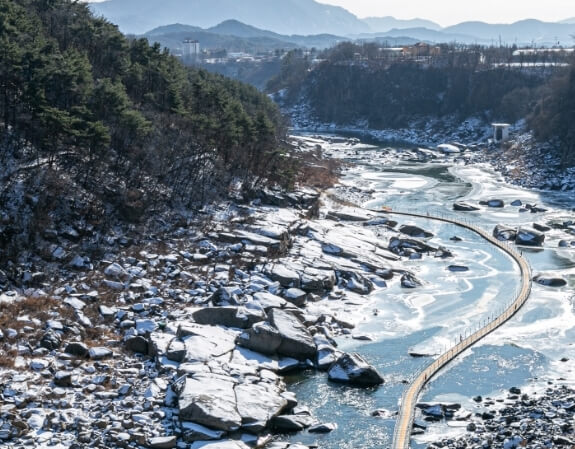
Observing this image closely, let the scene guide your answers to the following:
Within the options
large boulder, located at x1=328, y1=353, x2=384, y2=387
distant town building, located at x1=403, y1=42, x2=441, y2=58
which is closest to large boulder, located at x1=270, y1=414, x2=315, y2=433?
large boulder, located at x1=328, y1=353, x2=384, y2=387

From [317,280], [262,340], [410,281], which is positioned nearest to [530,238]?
[410,281]

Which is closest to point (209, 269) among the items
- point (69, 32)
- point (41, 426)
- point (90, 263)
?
point (90, 263)

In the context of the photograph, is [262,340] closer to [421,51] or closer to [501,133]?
[501,133]

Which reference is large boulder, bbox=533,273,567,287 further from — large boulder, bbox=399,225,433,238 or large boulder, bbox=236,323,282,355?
large boulder, bbox=236,323,282,355

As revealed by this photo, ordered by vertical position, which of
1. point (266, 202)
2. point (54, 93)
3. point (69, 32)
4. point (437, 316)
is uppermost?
point (69, 32)

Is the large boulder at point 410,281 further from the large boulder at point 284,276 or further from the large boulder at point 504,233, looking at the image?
the large boulder at point 504,233

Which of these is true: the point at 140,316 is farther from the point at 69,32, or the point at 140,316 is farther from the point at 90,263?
the point at 69,32
